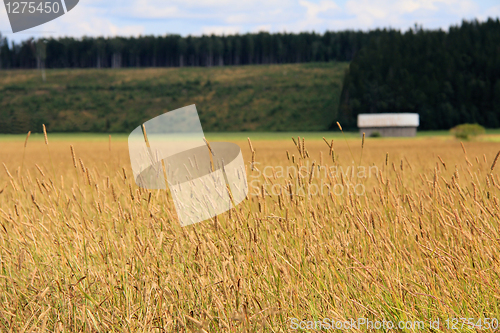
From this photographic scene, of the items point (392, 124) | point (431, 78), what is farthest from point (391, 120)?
point (431, 78)

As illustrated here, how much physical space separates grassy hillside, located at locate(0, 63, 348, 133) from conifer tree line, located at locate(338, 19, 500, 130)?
21.0 feet

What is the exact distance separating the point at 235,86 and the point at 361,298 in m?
69.9

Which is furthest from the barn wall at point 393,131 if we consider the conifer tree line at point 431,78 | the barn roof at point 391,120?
the conifer tree line at point 431,78

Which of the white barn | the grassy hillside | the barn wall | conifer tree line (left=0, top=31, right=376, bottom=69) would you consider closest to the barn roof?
A: the white barn

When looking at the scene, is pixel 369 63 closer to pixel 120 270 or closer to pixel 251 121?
pixel 251 121

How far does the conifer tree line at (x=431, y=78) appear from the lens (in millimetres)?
44906

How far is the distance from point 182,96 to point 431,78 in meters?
36.7

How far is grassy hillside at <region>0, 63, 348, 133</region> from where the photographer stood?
57.7 meters

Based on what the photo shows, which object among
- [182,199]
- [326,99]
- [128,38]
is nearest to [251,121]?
[326,99]

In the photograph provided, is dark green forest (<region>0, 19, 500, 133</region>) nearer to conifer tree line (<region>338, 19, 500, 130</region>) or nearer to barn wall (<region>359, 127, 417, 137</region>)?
conifer tree line (<region>338, 19, 500, 130</region>)

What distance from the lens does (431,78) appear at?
4734 cm

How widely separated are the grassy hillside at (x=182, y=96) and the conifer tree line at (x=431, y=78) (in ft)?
21.0

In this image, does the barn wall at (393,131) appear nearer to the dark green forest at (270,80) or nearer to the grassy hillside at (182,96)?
the dark green forest at (270,80)

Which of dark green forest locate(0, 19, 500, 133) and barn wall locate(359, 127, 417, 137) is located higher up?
dark green forest locate(0, 19, 500, 133)
